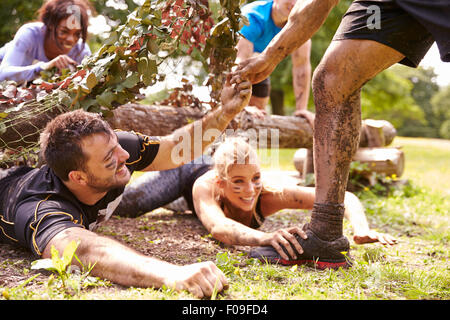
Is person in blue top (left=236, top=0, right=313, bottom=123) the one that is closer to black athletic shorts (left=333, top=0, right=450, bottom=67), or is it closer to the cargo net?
the cargo net

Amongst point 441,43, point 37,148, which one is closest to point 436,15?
point 441,43

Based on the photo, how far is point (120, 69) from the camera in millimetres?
2816

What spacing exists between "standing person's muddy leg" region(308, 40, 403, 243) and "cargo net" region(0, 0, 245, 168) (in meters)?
0.93

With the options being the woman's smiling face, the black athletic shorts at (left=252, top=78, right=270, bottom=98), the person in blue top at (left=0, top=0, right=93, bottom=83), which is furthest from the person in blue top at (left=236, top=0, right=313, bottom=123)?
the person in blue top at (left=0, top=0, right=93, bottom=83)

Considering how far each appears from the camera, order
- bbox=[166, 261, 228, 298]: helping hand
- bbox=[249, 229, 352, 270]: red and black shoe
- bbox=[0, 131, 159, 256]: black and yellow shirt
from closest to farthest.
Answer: bbox=[166, 261, 228, 298]: helping hand, bbox=[0, 131, 159, 256]: black and yellow shirt, bbox=[249, 229, 352, 270]: red and black shoe

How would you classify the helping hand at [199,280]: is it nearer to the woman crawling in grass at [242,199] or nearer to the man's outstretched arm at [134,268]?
the man's outstretched arm at [134,268]

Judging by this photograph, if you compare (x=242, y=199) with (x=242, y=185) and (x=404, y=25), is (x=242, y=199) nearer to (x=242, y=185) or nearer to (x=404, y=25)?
(x=242, y=185)

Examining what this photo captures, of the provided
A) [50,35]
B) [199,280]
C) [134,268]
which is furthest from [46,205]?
[50,35]

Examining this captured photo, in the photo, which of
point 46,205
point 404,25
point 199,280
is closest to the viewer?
point 199,280

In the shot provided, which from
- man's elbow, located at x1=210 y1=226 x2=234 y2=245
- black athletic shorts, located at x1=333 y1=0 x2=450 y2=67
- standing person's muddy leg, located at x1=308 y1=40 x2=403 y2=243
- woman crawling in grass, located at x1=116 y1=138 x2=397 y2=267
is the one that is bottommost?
man's elbow, located at x1=210 y1=226 x2=234 y2=245

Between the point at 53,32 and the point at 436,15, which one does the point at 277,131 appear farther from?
the point at 436,15

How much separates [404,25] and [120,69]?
1769 mm

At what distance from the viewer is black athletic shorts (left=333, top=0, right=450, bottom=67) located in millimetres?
1792
